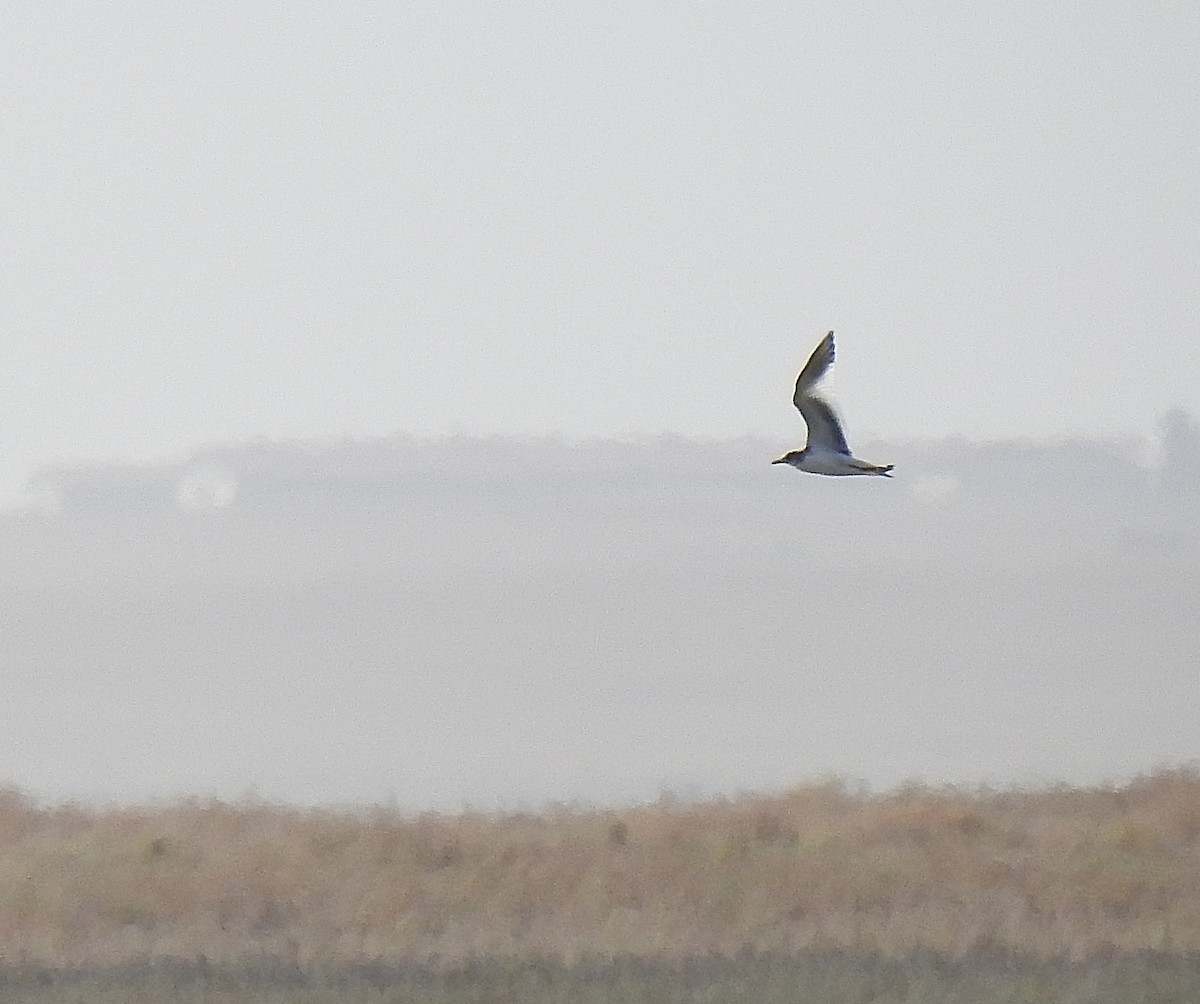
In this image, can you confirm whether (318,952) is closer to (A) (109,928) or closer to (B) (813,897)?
(A) (109,928)

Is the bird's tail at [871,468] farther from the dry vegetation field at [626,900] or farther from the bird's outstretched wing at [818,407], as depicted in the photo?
the dry vegetation field at [626,900]

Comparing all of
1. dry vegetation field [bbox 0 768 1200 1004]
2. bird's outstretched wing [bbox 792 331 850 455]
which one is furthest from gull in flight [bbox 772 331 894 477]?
dry vegetation field [bbox 0 768 1200 1004]

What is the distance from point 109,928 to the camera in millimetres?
14180

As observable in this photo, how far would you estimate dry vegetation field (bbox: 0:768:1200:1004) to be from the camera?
11.2 meters

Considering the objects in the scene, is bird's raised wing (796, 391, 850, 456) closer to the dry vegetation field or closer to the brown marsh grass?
the dry vegetation field

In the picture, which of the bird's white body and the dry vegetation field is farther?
the dry vegetation field

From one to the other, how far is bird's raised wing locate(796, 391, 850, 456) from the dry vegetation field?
3014mm

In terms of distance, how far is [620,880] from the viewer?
49.2ft

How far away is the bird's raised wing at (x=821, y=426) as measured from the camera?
31.7ft

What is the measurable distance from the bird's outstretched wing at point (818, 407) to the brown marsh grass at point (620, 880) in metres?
3.82

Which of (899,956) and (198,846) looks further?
(198,846)

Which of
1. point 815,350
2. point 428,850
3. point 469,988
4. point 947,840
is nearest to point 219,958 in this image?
point 469,988

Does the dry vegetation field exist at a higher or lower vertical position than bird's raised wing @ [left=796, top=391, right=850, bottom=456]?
lower

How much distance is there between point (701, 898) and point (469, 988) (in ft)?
13.1
